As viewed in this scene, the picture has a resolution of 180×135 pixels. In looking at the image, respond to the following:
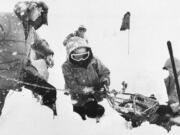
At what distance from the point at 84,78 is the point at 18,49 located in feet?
4.64

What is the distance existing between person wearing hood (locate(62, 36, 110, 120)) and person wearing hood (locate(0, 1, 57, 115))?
453mm

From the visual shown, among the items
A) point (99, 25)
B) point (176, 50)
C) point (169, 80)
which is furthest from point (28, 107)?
point (99, 25)

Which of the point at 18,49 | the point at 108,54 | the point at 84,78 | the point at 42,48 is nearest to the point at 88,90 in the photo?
Result: the point at 84,78

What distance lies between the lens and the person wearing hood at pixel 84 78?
5.68 meters

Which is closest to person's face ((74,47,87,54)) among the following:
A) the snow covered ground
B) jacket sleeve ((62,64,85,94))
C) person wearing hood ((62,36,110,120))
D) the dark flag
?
person wearing hood ((62,36,110,120))

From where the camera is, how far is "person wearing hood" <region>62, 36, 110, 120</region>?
5680 millimetres

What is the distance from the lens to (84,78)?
6.51 m

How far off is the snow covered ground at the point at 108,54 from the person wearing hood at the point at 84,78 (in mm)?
179

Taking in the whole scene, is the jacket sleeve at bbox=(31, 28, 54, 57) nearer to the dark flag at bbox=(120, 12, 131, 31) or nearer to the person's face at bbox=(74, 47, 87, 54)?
the person's face at bbox=(74, 47, 87, 54)

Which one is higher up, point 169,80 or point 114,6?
point 114,6

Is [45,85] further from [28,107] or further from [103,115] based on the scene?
[103,115]

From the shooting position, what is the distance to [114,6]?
17.9 m

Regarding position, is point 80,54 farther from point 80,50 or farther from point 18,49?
point 18,49

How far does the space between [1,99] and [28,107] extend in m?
0.33
